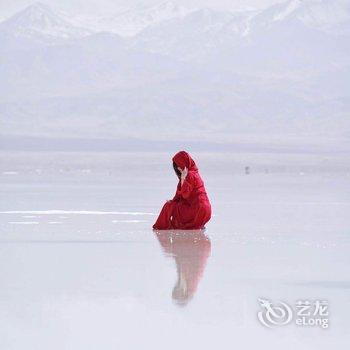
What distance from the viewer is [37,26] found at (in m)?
147

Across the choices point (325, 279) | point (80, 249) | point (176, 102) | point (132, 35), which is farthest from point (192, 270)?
point (132, 35)

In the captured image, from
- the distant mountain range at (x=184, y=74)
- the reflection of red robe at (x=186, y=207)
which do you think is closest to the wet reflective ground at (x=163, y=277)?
the reflection of red robe at (x=186, y=207)

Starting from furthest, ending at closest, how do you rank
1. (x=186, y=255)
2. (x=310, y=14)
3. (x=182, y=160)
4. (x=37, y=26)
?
(x=310, y=14) < (x=37, y=26) < (x=182, y=160) < (x=186, y=255)

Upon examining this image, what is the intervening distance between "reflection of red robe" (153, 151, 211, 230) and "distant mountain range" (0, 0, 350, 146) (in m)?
87.2

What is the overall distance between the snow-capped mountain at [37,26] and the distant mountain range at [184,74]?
15 centimetres

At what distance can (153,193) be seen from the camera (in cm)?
2570

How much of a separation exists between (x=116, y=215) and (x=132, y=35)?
408 ft

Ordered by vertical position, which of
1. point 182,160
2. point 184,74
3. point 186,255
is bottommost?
point 186,255

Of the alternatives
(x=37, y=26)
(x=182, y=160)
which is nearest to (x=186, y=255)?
(x=182, y=160)

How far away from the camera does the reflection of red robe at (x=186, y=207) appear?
1490cm

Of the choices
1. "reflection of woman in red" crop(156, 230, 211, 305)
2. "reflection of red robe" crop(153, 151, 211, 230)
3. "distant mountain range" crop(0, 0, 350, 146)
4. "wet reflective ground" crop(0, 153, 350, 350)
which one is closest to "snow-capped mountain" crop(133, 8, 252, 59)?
"distant mountain range" crop(0, 0, 350, 146)

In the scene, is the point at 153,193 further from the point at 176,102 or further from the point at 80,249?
the point at 176,102

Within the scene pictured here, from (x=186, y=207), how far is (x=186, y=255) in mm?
3260

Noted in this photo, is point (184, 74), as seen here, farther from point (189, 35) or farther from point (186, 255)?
point (186, 255)
